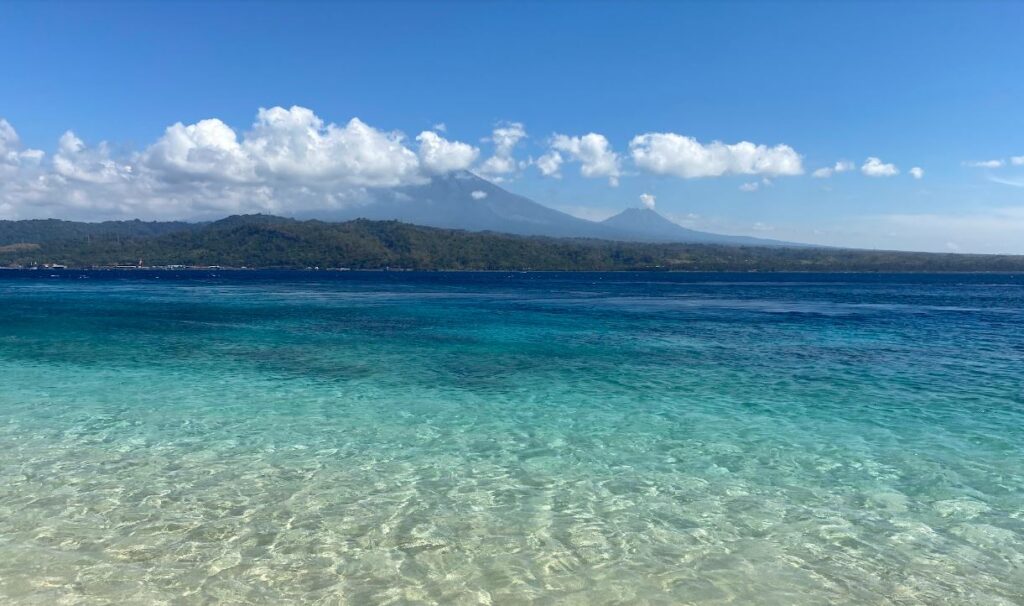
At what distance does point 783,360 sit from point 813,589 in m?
22.7

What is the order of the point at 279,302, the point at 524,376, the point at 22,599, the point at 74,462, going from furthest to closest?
the point at 279,302 → the point at 524,376 → the point at 74,462 → the point at 22,599

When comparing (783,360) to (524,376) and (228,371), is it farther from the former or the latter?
(228,371)

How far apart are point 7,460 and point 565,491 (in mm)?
11815

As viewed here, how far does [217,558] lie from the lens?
9781 millimetres

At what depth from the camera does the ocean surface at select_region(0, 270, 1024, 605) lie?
9.31 metres

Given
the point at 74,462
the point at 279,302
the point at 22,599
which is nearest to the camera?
the point at 22,599

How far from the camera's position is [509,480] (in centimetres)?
1336

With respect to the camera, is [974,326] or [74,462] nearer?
[74,462]

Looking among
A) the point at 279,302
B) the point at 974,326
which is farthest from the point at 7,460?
the point at 279,302

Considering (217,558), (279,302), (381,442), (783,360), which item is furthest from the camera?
(279,302)

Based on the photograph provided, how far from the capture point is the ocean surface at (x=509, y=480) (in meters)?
9.31

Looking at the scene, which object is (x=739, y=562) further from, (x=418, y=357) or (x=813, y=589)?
(x=418, y=357)

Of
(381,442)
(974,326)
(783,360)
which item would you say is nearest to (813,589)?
(381,442)

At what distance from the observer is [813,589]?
9.10 m
